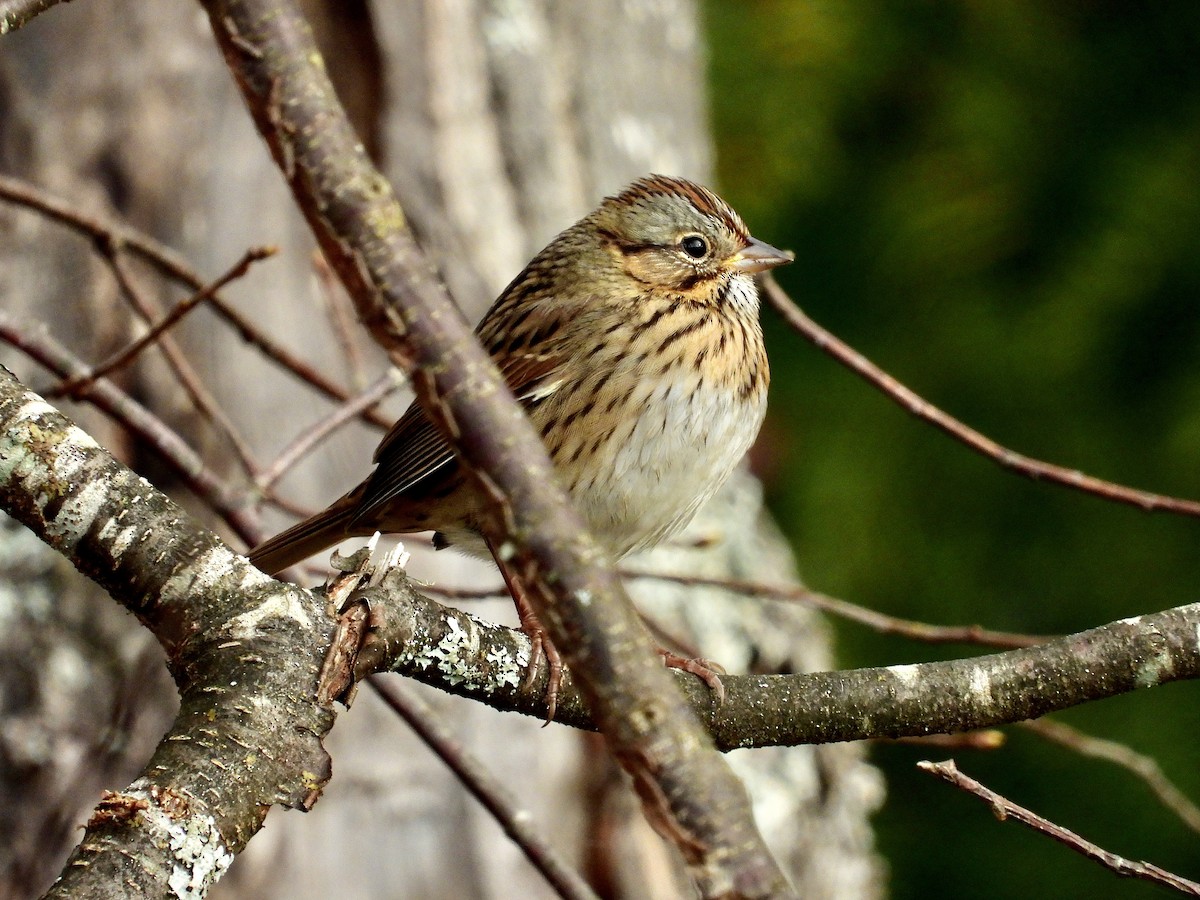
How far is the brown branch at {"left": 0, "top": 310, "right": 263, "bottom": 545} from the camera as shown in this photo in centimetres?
273

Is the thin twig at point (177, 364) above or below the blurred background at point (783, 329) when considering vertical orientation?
below

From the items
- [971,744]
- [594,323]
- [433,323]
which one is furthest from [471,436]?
[594,323]

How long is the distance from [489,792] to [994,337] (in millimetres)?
2740

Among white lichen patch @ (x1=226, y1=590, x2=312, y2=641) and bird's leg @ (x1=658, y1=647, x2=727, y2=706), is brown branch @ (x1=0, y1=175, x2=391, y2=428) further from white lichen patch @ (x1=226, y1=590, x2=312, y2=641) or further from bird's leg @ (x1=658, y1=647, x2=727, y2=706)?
white lichen patch @ (x1=226, y1=590, x2=312, y2=641)

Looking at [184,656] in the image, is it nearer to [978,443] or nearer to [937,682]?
[937,682]

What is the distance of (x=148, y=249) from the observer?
2.98m

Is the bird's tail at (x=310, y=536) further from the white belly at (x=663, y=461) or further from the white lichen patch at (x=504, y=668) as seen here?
the white lichen patch at (x=504, y=668)

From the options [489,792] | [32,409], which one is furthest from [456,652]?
[489,792]

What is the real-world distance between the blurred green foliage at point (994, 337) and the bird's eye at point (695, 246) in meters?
1.65

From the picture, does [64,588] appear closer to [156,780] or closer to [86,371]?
[86,371]

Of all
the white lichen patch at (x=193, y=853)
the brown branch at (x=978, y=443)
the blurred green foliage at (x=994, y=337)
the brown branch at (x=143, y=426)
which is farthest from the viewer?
the blurred green foliage at (x=994, y=337)

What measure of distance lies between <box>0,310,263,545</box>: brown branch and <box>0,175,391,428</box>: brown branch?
0.68 feet

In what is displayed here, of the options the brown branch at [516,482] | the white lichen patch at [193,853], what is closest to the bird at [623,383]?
the white lichen patch at [193,853]

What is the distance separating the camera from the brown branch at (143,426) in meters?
2.73
